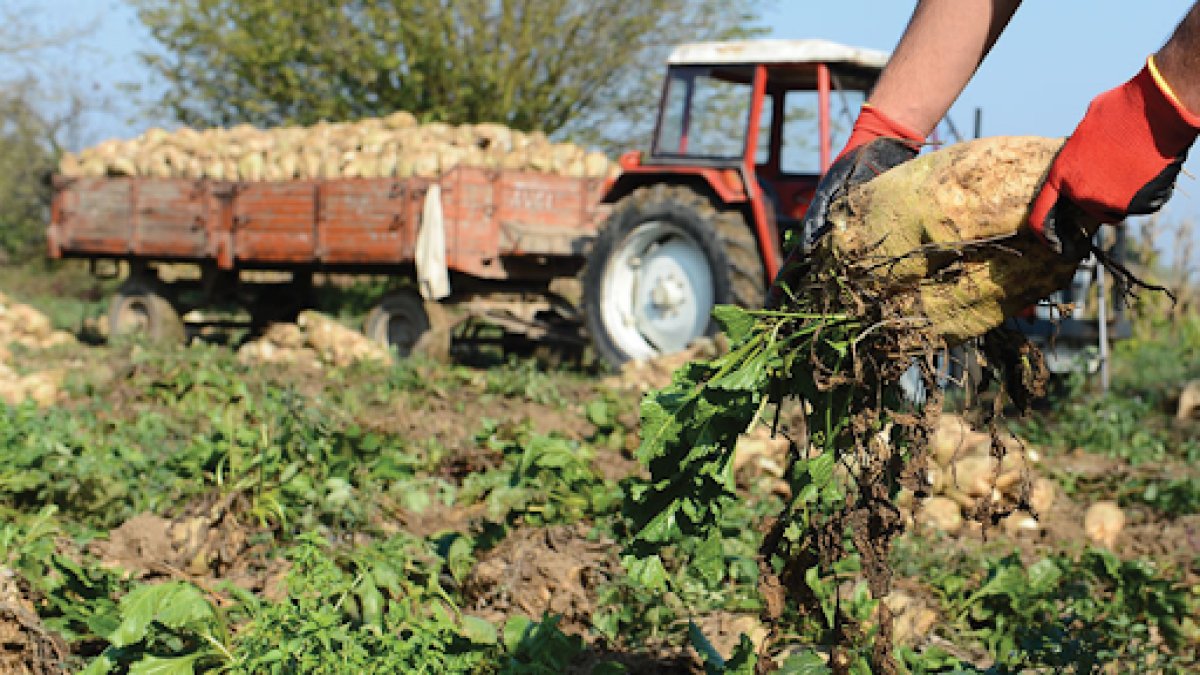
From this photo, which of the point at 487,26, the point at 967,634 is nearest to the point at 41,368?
the point at 967,634

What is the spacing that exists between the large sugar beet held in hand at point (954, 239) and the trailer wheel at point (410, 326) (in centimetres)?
916

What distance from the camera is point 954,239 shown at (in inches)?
88.0

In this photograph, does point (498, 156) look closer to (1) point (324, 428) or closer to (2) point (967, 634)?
(1) point (324, 428)

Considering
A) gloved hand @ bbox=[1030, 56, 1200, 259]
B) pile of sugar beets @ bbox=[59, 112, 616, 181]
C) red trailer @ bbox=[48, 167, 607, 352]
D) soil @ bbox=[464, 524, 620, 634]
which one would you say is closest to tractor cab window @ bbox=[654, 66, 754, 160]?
red trailer @ bbox=[48, 167, 607, 352]

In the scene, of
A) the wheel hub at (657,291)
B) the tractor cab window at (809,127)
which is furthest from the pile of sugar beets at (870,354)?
the wheel hub at (657,291)

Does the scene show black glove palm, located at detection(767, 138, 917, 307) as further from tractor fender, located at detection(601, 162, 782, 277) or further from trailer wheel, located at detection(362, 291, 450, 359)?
trailer wheel, located at detection(362, 291, 450, 359)

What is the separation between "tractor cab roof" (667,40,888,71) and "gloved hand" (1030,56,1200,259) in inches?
296

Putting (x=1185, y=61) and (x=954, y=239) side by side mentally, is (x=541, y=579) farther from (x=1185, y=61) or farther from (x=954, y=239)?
(x=1185, y=61)

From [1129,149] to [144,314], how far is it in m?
13.5

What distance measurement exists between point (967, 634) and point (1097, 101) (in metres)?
2.73

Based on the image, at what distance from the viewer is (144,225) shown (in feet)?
45.0

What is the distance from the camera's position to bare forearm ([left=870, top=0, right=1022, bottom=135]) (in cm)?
207

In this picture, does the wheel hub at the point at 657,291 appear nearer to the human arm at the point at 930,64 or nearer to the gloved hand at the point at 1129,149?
the human arm at the point at 930,64

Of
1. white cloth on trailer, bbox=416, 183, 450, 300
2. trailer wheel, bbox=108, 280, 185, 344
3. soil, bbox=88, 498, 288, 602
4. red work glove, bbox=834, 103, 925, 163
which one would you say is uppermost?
red work glove, bbox=834, 103, 925, 163
